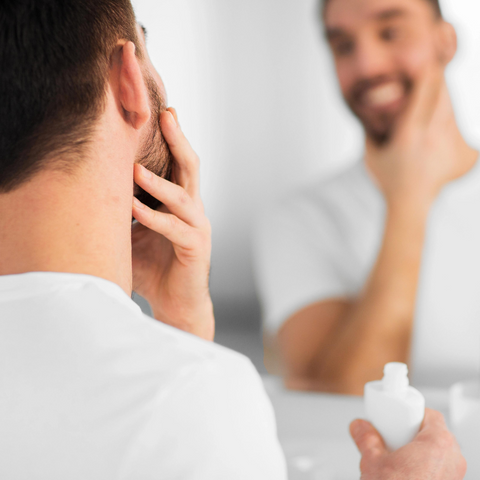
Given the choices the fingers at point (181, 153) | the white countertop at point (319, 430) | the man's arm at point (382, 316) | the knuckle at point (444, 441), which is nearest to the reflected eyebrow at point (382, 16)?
the man's arm at point (382, 316)

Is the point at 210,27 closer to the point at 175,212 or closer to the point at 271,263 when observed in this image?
the point at 271,263

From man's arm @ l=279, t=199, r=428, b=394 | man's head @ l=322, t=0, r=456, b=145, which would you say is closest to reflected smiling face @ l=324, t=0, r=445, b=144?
man's head @ l=322, t=0, r=456, b=145

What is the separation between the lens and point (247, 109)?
1125 millimetres

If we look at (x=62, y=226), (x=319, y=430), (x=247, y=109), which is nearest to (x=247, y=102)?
(x=247, y=109)

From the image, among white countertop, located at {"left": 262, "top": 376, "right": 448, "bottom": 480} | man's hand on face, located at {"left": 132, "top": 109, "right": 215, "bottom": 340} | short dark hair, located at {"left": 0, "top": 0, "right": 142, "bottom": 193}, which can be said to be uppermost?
short dark hair, located at {"left": 0, "top": 0, "right": 142, "bottom": 193}

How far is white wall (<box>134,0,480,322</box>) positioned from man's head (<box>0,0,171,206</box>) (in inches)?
28.4

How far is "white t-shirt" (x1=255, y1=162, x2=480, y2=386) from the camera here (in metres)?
1.09

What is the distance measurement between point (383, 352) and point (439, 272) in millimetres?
219

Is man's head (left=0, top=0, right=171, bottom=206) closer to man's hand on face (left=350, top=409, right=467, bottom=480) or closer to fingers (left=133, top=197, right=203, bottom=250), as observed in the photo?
fingers (left=133, top=197, right=203, bottom=250)

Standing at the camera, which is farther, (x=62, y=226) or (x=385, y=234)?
(x=385, y=234)

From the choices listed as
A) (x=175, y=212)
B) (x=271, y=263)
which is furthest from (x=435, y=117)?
(x=175, y=212)

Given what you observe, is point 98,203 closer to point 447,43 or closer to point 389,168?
point 389,168

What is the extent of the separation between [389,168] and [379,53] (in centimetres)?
27

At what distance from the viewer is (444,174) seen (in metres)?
1.10
